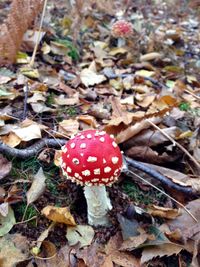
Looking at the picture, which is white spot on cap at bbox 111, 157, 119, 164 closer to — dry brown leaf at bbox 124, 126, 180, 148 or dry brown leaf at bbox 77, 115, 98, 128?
dry brown leaf at bbox 124, 126, 180, 148

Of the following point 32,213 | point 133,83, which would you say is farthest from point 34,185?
point 133,83

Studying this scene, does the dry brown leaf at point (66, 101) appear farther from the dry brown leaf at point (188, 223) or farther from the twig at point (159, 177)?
the dry brown leaf at point (188, 223)

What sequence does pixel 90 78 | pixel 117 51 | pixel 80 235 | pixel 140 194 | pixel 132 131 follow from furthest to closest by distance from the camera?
pixel 117 51, pixel 90 78, pixel 132 131, pixel 140 194, pixel 80 235

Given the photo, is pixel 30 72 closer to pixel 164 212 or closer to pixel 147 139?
pixel 147 139

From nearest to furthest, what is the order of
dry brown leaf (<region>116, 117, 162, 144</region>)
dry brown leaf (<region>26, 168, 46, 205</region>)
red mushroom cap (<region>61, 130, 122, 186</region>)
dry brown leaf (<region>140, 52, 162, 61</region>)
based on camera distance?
red mushroom cap (<region>61, 130, 122, 186</region>) < dry brown leaf (<region>26, 168, 46, 205</region>) < dry brown leaf (<region>116, 117, 162, 144</region>) < dry brown leaf (<region>140, 52, 162, 61</region>)

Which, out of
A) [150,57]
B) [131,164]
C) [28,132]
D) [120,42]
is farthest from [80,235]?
[120,42]

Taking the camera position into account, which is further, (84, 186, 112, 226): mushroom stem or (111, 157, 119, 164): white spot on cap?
(84, 186, 112, 226): mushroom stem

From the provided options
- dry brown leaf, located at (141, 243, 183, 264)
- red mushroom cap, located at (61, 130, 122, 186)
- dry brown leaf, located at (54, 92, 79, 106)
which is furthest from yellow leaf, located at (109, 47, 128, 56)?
dry brown leaf, located at (141, 243, 183, 264)
